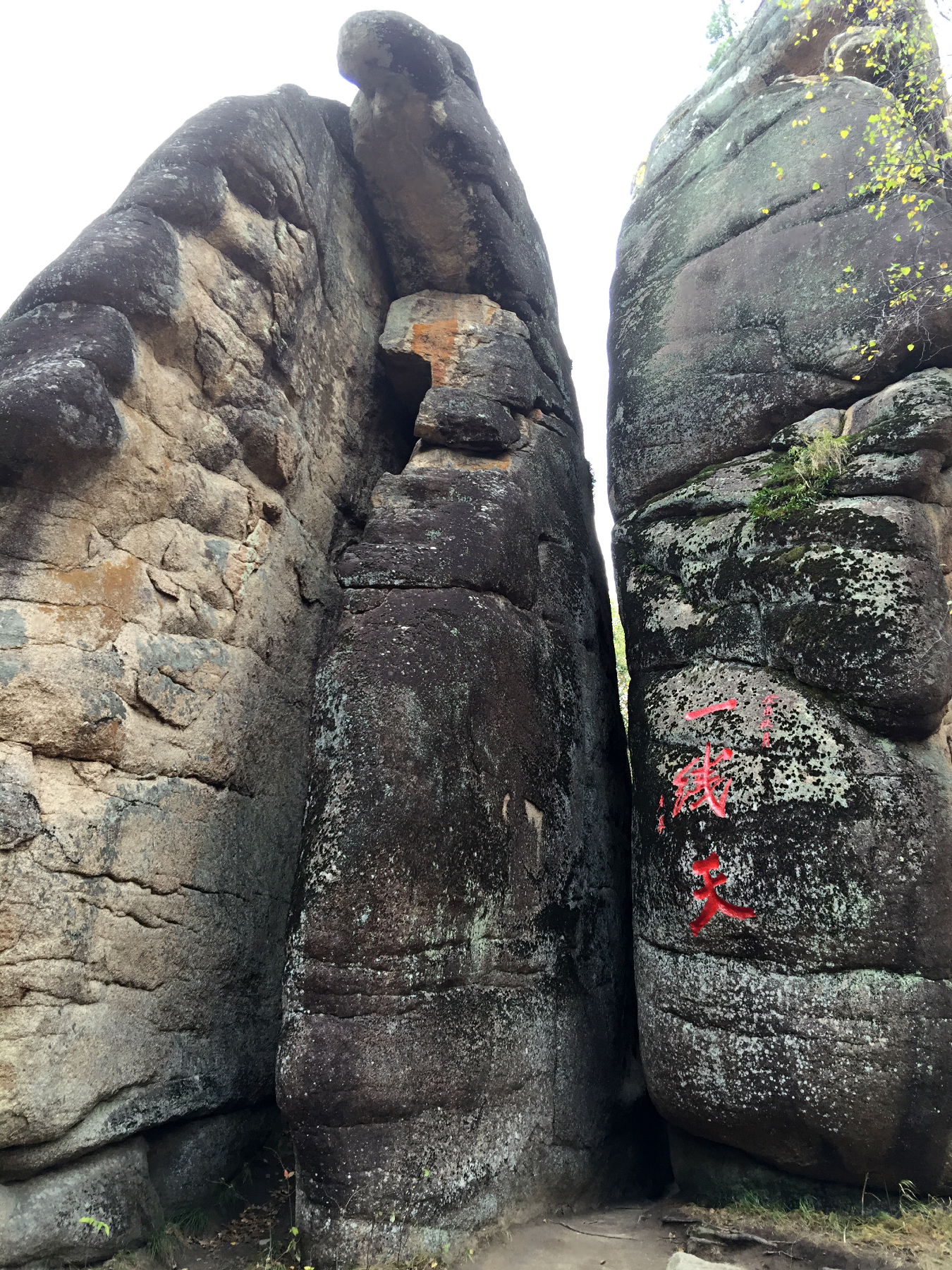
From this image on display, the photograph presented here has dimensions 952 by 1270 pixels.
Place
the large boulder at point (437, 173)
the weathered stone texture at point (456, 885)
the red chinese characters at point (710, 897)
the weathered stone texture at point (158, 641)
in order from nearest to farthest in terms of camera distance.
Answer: the weathered stone texture at point (158, 641) → the weathered stone texture at point (456, 885) → the red chinese characters at point (710, 897) → the large boulder at point (437, 173)

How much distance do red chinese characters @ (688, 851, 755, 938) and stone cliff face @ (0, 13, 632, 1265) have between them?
0.97 metres

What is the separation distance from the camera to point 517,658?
540cm

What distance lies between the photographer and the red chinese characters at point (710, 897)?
453 cm

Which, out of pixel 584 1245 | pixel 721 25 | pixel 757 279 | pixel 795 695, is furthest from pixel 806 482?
pixel 721 25

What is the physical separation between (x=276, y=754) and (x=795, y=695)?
3.30 m

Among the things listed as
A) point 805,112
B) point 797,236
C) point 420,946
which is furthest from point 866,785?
point 805,112

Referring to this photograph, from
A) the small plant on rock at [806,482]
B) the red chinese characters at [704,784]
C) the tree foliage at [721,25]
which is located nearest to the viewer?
the red chinese characters at [704,784]

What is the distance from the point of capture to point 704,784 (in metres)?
4.87

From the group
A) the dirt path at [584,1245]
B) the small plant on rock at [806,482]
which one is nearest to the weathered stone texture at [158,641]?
the dirt path at [584,1245]

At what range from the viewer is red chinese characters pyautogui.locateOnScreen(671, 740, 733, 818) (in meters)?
4.77

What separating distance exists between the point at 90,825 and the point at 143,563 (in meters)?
1.51

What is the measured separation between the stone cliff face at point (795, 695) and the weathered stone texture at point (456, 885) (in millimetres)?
546

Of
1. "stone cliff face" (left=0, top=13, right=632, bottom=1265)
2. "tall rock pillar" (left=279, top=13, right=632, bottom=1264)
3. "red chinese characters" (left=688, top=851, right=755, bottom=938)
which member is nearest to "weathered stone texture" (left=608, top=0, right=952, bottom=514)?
"tall rock pillar" (left=279, top=13, right=632, bottom=1264)

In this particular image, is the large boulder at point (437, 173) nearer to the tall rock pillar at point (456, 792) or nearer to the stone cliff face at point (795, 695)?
the tall rock pillar at point (456, 792)
